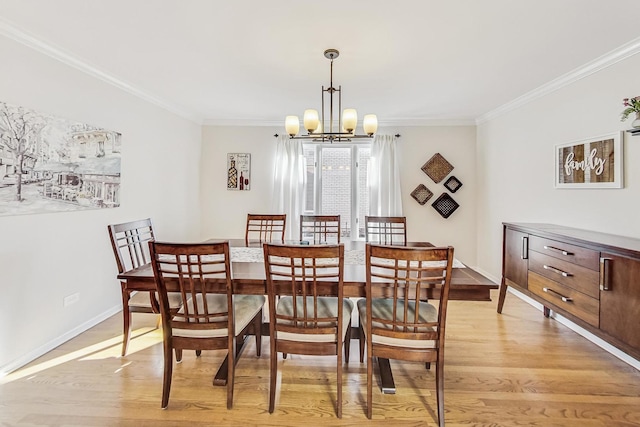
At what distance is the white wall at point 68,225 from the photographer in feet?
7.43

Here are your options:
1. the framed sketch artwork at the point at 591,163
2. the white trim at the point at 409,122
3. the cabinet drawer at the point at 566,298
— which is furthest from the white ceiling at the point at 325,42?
the cabinet drawer at the point at 566,298

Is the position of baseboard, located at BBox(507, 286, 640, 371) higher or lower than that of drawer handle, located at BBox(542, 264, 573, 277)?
lower

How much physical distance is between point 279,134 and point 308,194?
1.04 metres

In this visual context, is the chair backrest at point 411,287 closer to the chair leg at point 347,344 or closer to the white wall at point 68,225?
the chair leg at point 347,344

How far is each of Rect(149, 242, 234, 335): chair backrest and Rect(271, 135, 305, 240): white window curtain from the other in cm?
293

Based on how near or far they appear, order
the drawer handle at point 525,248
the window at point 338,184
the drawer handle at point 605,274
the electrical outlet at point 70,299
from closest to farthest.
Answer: the drawer handle at point 605,274
the electrical outlet at point 70,299
the drawer handle at point 525,248
the window at point 338,184

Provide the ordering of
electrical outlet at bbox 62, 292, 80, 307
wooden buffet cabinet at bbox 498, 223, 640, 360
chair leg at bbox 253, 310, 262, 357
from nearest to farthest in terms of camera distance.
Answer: wooden buffet cabinet at bbox 498, 223, 640, 360
chair leg at bbox 253, 310, 262, 357
electrical outlet at bbox 62, 292, 80, 307

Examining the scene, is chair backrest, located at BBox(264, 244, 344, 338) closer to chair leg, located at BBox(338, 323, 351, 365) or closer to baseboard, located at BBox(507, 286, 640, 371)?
chair leg, located at BBox(338, 323, 351, 365)

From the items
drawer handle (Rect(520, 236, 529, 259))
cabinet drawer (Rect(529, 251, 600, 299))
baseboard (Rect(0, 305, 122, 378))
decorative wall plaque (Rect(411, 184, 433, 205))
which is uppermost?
decorative wall plaque (Rect(411, 184, 433, 205))

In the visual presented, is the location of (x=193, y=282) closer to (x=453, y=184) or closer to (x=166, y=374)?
(x=166, y=374)

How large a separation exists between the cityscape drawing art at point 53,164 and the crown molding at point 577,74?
457 centimetres

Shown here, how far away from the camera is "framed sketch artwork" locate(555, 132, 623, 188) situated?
260 cm

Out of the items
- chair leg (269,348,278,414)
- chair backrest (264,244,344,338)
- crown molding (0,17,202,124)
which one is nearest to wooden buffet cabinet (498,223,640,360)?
chair backrest (264,244,344,338)

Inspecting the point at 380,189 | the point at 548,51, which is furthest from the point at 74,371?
the point at 548,51
